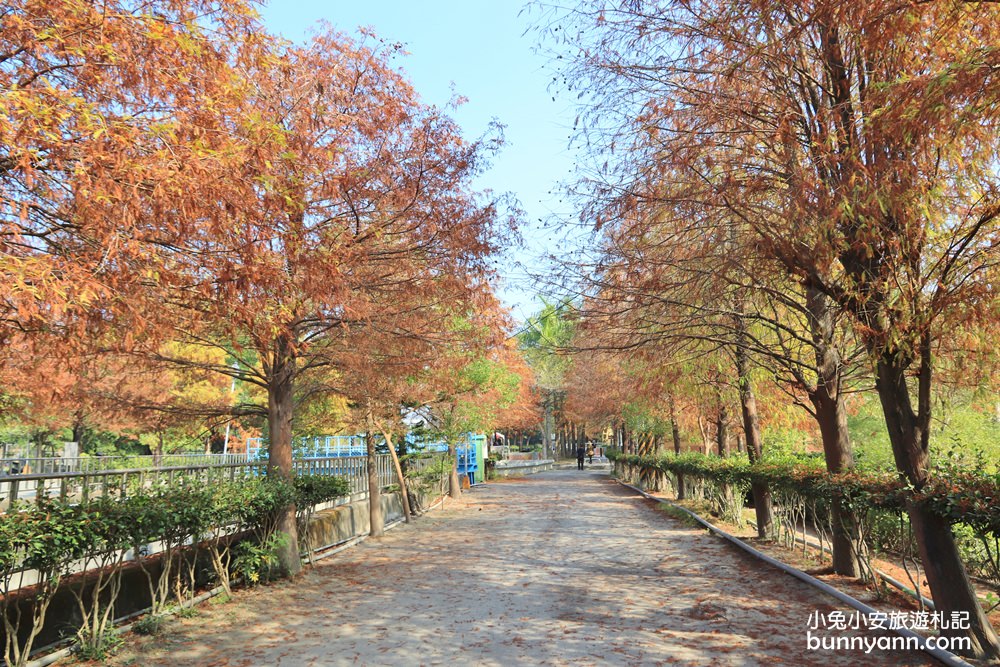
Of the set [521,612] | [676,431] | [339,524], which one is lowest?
[521,612]

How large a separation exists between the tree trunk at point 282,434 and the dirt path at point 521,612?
2.28 feet

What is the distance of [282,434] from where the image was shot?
35.1 ft

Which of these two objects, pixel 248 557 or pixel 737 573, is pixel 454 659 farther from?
pixel 737 573

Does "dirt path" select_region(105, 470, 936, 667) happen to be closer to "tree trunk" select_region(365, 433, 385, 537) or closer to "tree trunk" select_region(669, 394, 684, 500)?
"tree trunk" select_region(365, 433, 385, 537)

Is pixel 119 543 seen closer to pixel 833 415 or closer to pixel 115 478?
pixel 115 478

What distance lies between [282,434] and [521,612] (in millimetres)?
4891

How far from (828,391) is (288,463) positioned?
7960 mm

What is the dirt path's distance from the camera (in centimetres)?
614

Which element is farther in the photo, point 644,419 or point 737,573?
point 644,419

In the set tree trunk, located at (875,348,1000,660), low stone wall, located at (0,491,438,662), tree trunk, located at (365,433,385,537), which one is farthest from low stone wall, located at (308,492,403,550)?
tree trunk, located at (875,348,1000,660)

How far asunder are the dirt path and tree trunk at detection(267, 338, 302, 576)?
69cm

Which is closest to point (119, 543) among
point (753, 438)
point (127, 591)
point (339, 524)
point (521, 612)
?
point (127, 591)

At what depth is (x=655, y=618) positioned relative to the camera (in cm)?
739

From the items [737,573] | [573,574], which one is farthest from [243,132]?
[737,573]
